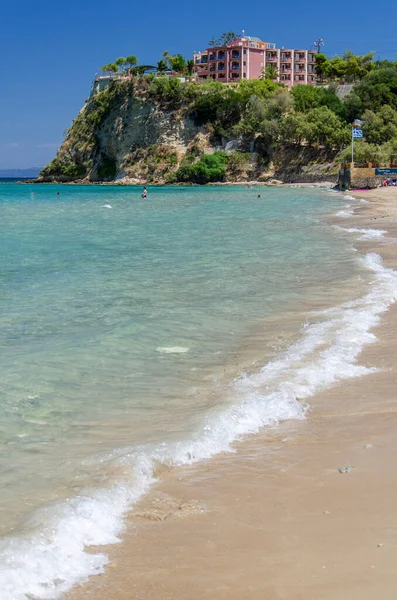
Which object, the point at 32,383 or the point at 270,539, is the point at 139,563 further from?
the point at 32,383

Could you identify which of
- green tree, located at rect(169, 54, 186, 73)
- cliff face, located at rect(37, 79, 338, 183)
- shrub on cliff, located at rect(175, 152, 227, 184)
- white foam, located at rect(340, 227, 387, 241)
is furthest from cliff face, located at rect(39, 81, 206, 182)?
white foam, located at rect(340, 227, 387, 241)

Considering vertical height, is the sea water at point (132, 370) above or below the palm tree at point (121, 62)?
below

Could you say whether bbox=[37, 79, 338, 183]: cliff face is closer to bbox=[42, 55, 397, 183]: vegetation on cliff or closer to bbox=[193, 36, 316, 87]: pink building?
bbox=[42, 55, 397, 183]: vegetation on cliff

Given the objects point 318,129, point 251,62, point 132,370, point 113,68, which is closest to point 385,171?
point 318,129

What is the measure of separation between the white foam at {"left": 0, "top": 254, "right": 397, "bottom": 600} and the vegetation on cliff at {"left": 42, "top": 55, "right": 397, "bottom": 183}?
8297 centimetres

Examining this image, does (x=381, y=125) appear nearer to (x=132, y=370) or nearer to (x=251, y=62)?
(x=251, y=62)

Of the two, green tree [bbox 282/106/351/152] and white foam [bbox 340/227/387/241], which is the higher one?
green tree [bbox 282/106/351/152]

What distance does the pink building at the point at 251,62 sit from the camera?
12588cm

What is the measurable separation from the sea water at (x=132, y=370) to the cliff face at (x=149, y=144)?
8516cm

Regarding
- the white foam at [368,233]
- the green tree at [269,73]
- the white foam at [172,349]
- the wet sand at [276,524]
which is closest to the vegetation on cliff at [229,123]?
the green tree at [269,73]

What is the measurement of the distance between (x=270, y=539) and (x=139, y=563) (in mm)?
771

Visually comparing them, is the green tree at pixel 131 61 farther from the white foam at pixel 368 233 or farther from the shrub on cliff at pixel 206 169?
the white foam at pixel 368 233

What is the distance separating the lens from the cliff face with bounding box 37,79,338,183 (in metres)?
103

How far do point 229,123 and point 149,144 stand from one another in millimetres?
14715
